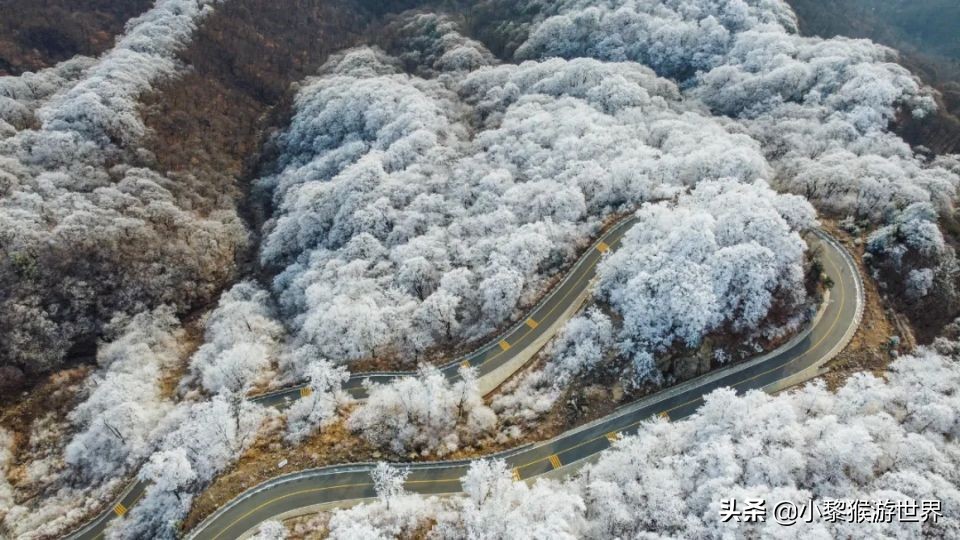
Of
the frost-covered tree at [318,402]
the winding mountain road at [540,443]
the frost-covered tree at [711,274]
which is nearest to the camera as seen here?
the winding mountain road at [540,443]


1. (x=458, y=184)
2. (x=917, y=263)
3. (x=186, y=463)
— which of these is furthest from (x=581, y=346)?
(x=458, y=184)

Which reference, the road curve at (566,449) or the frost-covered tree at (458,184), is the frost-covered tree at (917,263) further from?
the frost-covered tree at (458,184)

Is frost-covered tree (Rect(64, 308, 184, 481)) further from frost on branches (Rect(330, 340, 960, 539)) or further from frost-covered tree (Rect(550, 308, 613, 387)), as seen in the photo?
frost-covered tree (Rect(550, 308, 613, 387))

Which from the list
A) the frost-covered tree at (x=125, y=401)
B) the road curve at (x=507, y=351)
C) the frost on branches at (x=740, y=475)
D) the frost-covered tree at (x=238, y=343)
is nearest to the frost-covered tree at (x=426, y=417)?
the road curve at (x=507, y=351)

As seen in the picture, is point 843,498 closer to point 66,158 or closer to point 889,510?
point 889,510

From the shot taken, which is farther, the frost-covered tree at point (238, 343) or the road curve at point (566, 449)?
the frost-covered tree at point (238, 343)

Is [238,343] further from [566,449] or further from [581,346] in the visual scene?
[566,449]
